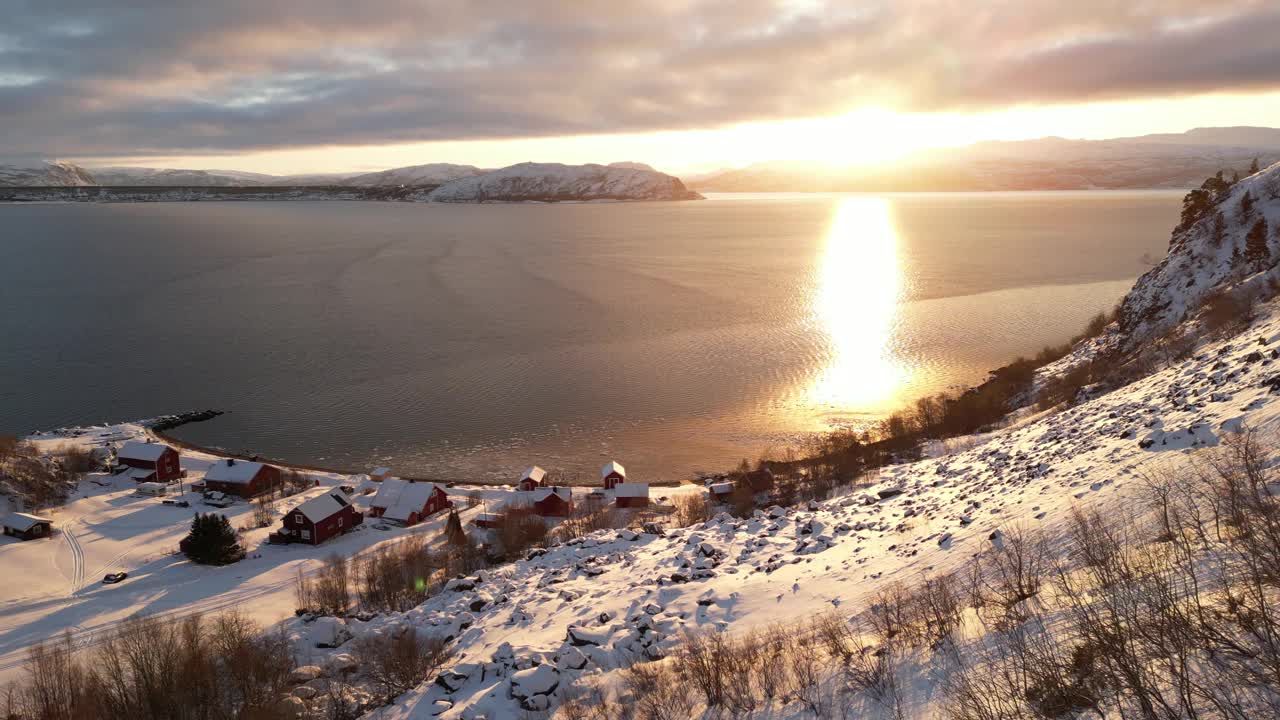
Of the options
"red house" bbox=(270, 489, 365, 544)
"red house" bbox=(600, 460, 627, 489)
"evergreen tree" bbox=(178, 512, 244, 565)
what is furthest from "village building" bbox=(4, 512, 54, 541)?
"red house" bbox=(600, 460, 627, 489)

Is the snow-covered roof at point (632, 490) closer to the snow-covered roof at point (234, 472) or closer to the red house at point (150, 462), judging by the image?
the snow-covered roof at point (234, 472)

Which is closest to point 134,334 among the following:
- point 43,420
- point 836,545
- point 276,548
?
point 43,420

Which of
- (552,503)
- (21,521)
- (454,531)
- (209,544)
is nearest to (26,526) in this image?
(21,521)

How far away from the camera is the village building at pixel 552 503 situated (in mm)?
26938

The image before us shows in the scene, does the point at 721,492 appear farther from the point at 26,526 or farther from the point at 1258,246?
the point at 26,526

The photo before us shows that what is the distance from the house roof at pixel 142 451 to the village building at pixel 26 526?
6473 millimetres

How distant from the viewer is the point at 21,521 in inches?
969

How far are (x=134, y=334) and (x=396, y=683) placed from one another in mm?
61968

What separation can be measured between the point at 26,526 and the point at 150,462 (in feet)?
23.9

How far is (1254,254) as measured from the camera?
28.3 meters

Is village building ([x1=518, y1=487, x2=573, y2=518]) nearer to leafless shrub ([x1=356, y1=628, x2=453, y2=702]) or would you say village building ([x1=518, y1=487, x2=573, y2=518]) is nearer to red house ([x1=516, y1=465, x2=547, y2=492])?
red house ([x1=516, y1=465, x2=547, y2=492])

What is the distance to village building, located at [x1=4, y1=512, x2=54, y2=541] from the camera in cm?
2430

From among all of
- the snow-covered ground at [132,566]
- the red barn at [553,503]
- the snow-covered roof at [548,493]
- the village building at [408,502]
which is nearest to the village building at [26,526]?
the snow-covered ground at [132,566]

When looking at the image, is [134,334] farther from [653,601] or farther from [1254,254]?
[1254,254]
